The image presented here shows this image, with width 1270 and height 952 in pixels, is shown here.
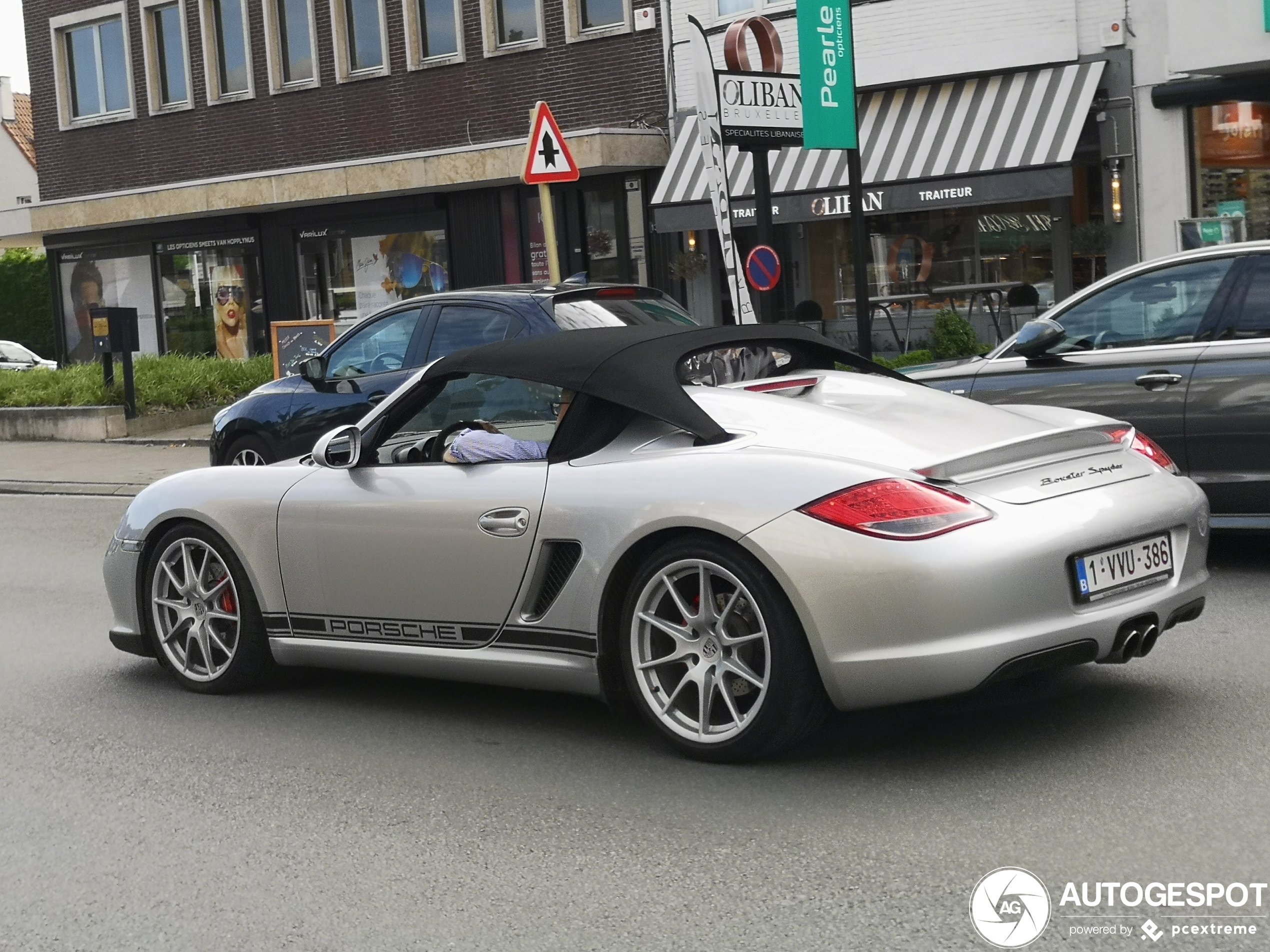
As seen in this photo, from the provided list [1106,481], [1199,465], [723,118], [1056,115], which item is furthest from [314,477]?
[1056,115]

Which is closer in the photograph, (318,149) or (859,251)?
(859,251)

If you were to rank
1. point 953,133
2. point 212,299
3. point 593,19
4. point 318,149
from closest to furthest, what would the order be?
point 953,133 → point 593,19 → point 318,149 → point 212,299

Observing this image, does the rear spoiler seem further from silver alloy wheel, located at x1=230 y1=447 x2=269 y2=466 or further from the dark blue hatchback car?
silver alloy wheel, located at x1=230 y1=447 x2=269 y2=466

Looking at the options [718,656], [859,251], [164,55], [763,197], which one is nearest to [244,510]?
[718,656]

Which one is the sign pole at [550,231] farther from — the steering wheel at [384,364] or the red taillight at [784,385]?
the red taillight at [784,385]

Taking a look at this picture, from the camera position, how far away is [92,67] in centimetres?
3091

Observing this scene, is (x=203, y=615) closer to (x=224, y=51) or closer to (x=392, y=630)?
(x=392, y=630)

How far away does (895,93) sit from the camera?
19.8 m

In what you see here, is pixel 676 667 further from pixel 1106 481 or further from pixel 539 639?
pixel 1106 481

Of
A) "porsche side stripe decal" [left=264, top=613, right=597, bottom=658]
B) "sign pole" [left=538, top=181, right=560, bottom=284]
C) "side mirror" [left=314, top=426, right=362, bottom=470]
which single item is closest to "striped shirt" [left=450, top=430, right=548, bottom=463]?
"side mirror" [left=314, top=426, right=362, bottom=470]

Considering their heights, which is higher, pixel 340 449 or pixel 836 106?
pixel 836 106

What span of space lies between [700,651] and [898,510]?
746 mm

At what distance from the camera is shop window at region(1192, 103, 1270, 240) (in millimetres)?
17984

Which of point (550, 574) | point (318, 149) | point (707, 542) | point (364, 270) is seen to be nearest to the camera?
point (707, 542)
